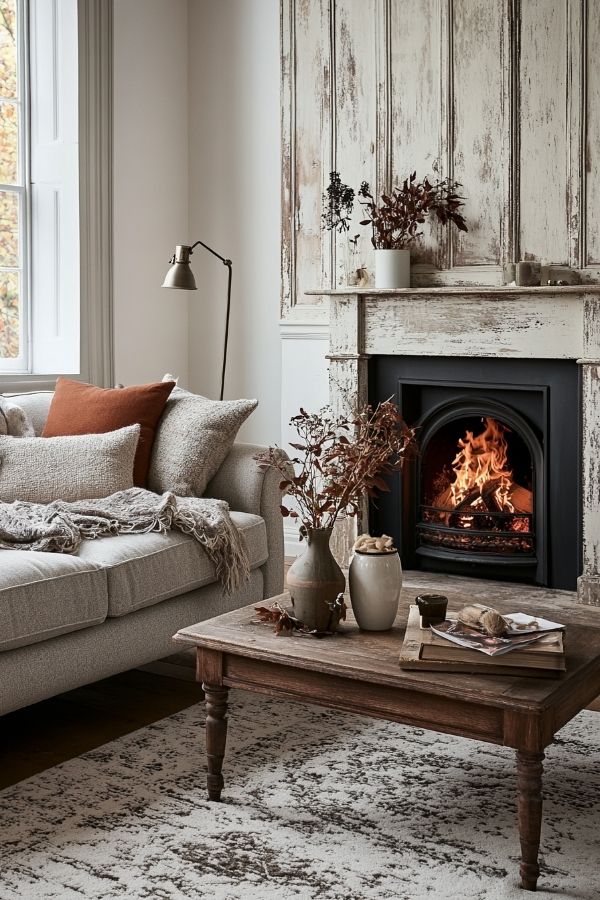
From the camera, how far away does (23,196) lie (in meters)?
5.00

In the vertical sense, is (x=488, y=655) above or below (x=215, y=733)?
above

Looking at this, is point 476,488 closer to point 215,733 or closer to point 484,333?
point 484,333

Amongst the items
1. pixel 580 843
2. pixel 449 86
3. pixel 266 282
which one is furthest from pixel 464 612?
pixel 266 282

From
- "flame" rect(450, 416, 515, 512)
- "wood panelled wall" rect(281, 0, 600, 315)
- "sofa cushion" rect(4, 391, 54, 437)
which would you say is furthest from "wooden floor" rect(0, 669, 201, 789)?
"wood panelled wall" rect(281, 0, 600, 315)

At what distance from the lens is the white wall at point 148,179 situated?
5145 mm

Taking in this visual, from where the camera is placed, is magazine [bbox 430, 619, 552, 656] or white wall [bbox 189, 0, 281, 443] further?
white wall [bbox 189, 0, 281, 443]

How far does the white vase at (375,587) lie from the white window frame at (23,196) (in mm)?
3019

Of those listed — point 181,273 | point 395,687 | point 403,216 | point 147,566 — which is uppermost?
point 403,216

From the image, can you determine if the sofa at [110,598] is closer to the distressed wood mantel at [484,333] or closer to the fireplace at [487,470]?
the fireplace at [487,470]

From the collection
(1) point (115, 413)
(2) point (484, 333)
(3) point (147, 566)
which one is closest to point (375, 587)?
(3) point (147, 566)

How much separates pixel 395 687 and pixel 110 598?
101 cm

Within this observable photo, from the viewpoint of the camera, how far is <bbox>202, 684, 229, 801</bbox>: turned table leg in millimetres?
2365

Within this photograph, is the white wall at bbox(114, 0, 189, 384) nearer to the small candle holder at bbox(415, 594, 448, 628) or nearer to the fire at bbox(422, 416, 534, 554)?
the fire at bbox(422, 416, 534, 554)

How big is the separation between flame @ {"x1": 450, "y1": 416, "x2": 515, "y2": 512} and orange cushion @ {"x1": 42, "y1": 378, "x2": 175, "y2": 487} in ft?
5.29
